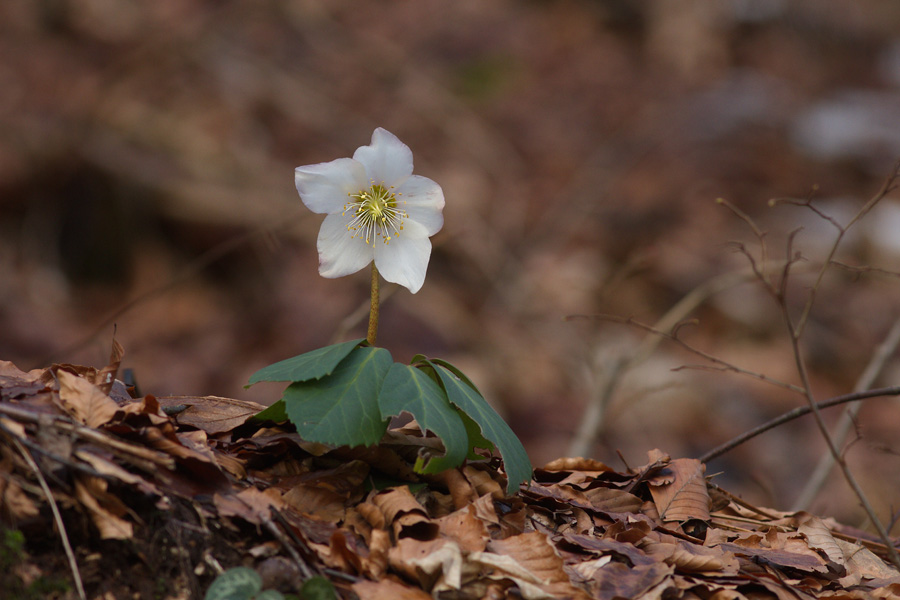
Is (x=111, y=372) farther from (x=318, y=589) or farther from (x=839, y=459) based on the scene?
(x=839, y=459)

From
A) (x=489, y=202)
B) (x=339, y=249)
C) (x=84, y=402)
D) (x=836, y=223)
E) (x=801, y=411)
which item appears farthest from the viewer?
(x=489, y=202)

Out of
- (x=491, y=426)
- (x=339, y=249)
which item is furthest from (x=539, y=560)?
(x=339, y=249)

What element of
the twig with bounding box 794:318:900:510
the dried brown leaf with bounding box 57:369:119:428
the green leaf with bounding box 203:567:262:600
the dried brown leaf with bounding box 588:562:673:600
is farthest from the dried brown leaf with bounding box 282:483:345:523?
the twig with bounding box 794:318:900:510

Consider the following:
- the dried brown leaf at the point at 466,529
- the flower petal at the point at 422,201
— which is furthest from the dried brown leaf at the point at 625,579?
the flower petal at the point at 422,201

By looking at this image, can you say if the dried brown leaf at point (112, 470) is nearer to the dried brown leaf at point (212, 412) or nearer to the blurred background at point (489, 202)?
the dried brown leaf at point (212, 412)

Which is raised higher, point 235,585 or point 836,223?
point 836,223

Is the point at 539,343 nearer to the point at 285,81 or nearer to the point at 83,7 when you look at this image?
the point at 285,81
